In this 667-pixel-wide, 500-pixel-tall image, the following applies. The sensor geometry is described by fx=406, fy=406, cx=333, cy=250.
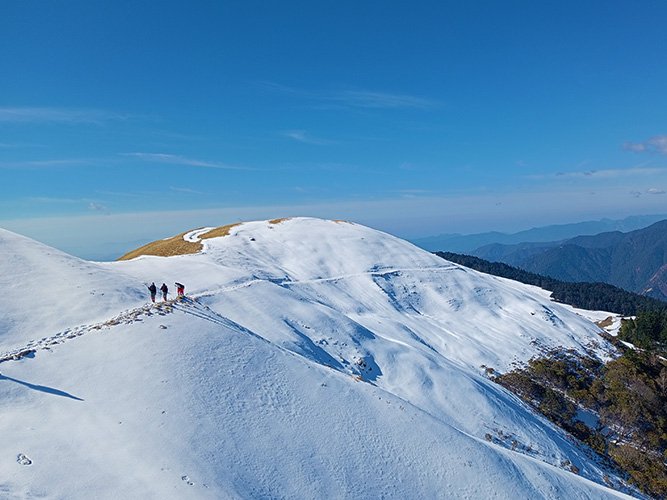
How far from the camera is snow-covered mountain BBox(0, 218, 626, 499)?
1359cm

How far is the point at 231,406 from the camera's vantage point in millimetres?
17156

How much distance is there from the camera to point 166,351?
1956 cm

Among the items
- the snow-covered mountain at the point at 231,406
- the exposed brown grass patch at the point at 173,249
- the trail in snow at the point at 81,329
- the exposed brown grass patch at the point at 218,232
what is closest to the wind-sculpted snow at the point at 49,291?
the snow-covered mountain at the point at 231,406

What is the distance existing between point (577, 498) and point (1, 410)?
24518 millimetres

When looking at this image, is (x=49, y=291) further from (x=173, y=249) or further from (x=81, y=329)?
(x=173, y=249)

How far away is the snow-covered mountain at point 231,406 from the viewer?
44.6 ft

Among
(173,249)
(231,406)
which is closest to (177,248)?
(173,249)

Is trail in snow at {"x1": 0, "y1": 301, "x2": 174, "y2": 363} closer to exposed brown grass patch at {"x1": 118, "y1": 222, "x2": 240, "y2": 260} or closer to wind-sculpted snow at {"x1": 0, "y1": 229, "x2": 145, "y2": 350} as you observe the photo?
wind-sculpted snow at {"x1": 0, "y1": 229, "x2": 145, "y2": 350}

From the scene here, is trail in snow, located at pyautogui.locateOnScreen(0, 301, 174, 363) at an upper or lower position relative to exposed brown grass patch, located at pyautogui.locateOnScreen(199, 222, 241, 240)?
lower

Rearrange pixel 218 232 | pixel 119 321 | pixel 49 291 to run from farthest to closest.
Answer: pixel 218 232 → pixel 49 291 → pixel 119 321

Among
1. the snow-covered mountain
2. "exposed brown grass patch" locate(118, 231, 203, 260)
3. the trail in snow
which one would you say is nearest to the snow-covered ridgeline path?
the trail in snow

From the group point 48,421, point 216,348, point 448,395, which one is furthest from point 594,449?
point 48,421

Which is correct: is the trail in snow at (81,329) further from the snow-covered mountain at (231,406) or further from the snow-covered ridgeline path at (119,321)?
the snow-covered mountain at (231,406)

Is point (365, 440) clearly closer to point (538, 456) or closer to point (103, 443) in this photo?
point (103, 443)
